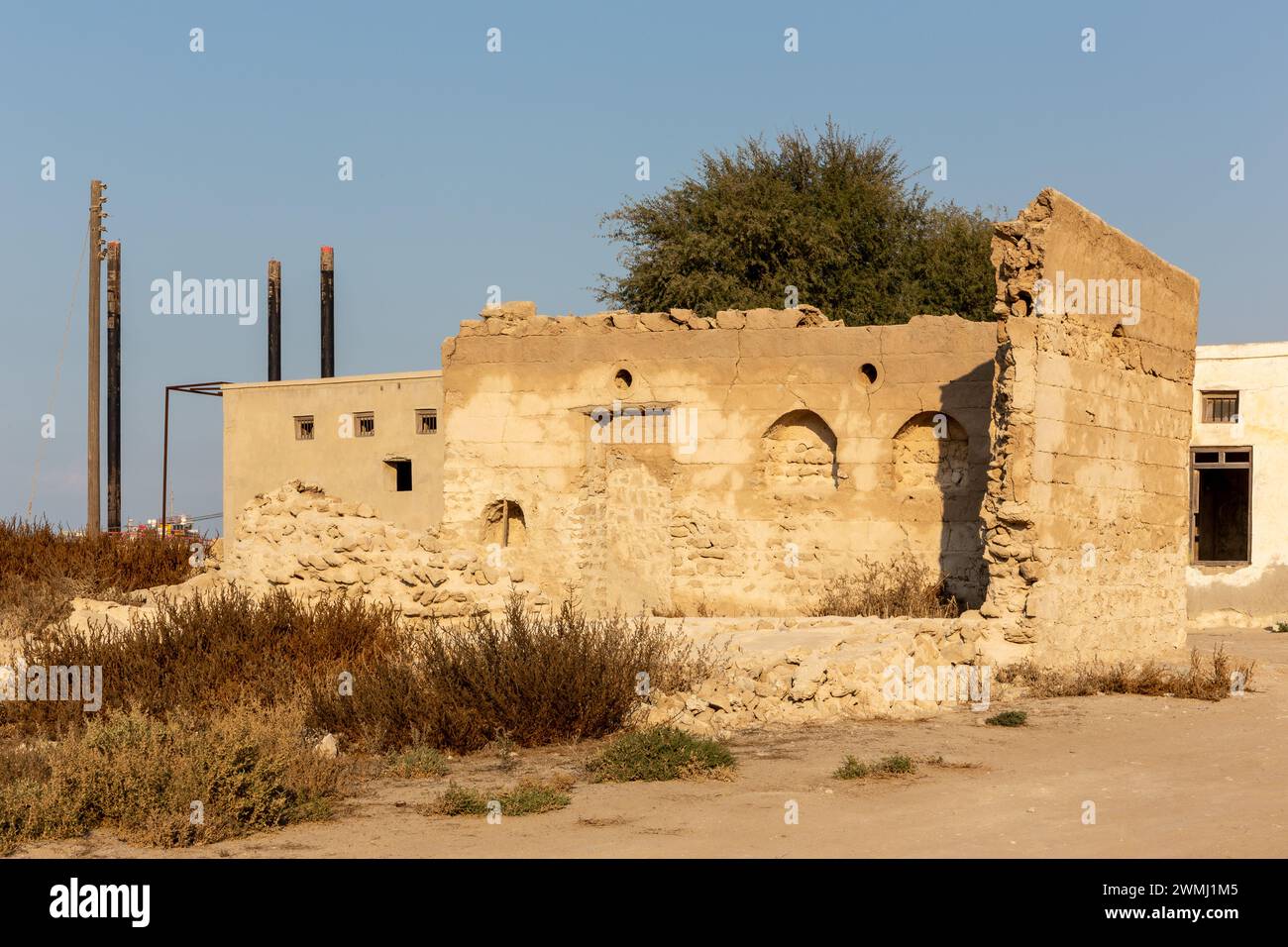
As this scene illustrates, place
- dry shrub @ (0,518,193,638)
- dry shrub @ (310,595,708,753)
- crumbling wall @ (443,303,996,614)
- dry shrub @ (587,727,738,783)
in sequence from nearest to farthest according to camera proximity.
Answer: dry shrub @ (587,727,738,783) → dry shrub @ (310,595,708,753) → crumbling wall @ (443,303,996,614) → dry shrub @ (0,518,193,638)

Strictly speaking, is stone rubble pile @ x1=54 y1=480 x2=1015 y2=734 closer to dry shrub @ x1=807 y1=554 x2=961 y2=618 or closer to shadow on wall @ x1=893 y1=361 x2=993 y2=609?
dry shrub @ x1=807 y1=554 x2=961 y2=618

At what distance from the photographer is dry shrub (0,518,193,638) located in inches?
655

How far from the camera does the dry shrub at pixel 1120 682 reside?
12.7 m

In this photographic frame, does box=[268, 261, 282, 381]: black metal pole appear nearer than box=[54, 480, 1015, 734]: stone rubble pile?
No

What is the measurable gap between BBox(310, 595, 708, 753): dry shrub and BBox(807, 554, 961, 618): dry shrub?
4532 mm

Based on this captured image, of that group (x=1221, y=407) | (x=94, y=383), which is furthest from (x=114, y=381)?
(x=1221, y=407)

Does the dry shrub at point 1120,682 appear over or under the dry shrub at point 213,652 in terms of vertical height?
under

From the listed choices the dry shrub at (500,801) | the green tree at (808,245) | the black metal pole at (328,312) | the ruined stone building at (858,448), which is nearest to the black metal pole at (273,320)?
the black metal pole at (328,312)

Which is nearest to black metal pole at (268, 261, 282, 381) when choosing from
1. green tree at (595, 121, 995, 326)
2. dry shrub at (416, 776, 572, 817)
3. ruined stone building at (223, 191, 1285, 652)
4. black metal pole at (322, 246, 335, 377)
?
black metal pole at (322, 246, 335, 377)

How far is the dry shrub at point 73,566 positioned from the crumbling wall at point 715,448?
451cm

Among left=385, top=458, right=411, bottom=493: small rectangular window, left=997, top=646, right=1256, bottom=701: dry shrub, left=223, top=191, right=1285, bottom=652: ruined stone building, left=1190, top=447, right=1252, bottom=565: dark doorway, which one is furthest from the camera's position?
left=385, top=458, right=411, bottom=493: small rectangular window

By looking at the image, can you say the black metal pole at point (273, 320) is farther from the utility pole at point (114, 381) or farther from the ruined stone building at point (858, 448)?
the ruined stone building at point (858, 448)
